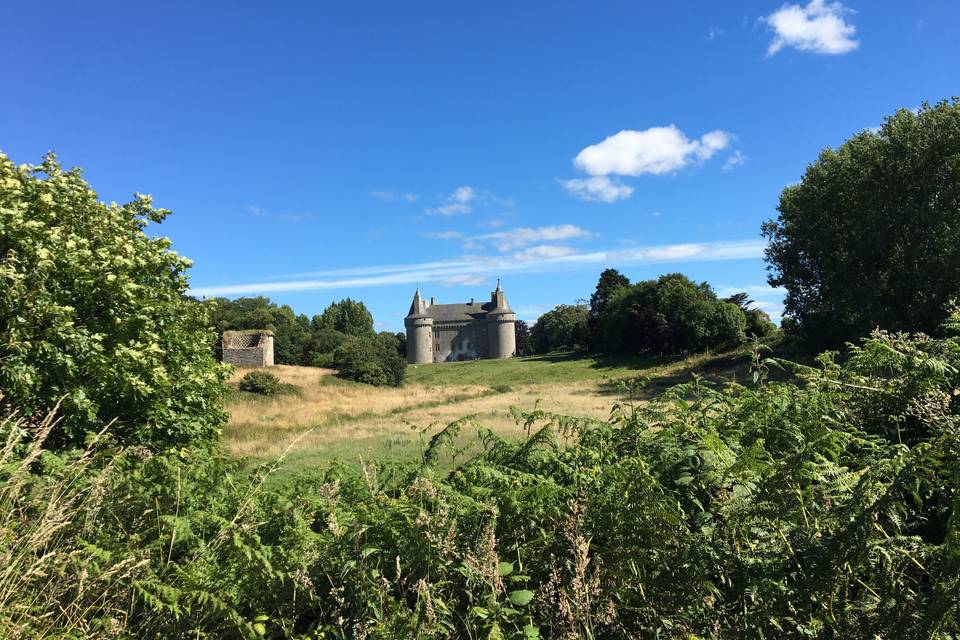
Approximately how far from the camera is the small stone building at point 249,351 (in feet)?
153

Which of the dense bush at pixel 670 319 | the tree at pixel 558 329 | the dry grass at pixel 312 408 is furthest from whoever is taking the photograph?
the tree at pixel 558 329

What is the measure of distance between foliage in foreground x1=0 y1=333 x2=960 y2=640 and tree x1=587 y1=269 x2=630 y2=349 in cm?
7649

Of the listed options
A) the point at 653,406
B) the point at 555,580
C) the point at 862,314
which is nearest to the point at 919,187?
the point at 862,314

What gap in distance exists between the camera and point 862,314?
1260 inches

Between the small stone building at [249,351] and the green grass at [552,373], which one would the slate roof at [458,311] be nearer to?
the green grass at [552,373]

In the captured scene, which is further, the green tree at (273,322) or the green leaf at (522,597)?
the green tree at (273,322)

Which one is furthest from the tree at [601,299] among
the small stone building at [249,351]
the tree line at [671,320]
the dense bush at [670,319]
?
the small stone building at [249,351]

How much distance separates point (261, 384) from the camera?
34750 mm

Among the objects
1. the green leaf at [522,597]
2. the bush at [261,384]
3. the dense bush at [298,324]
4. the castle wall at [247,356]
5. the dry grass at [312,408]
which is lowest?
the dry grass at [312,408]

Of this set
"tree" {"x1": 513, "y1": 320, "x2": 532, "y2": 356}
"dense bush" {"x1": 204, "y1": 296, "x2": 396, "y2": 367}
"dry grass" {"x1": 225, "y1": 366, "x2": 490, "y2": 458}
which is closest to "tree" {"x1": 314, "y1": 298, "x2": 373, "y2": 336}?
"dense bush" {"x1": 204, "y1": 296, "x2": 396, "y2": 367}

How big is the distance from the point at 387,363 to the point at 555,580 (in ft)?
165

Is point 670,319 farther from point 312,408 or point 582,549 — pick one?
point 582,549

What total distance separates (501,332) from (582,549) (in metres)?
101

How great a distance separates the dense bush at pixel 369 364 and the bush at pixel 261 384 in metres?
11.8
